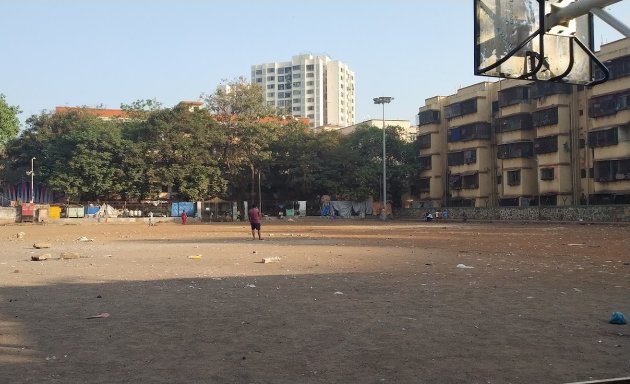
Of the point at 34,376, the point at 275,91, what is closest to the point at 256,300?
the point at 34,376

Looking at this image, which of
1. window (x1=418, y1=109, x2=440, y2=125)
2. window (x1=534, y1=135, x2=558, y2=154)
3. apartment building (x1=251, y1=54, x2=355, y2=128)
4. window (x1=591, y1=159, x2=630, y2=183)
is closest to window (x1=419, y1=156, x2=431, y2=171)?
window (x1=418, y1=109, x2=440, y2=125)

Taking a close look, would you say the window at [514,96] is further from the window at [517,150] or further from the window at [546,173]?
the window at [546,173]

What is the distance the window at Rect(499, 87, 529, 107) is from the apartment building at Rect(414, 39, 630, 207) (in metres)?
0.10

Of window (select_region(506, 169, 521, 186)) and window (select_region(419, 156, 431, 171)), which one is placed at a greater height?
window (select_region(419, 156, 431, 171))

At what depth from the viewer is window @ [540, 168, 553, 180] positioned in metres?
54.6

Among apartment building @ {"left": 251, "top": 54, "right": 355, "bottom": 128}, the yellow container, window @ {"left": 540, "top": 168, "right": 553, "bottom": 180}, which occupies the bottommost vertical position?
the yellow container

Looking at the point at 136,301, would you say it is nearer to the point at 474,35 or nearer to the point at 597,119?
the point at 474,35

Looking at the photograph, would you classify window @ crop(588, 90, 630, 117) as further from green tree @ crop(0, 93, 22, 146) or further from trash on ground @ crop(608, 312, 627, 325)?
green tree @ crop(0, 93, 22, 146)

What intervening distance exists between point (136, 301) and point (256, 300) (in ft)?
6.06

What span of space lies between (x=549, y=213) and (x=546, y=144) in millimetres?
7810

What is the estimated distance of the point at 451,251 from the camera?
19516 millimetres

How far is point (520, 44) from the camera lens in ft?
21.1

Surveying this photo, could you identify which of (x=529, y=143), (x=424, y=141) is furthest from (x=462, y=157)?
(x=529, y=143)

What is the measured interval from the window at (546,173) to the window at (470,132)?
9689 mm
